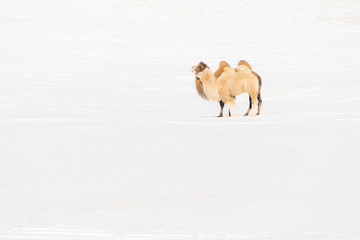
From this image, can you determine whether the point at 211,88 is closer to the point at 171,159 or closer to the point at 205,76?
the point at 205,76

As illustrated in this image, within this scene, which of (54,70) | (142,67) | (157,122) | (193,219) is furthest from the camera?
(142,67)

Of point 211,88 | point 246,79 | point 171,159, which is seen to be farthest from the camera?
point 211,88

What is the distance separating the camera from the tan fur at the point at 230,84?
5797 mm

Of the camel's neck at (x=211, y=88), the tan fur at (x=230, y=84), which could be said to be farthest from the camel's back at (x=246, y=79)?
the camel's neck at (x=211, y=88)

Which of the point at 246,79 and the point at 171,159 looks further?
the point at 246,79

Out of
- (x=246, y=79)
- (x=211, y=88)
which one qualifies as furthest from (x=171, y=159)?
(x=211, y=88)

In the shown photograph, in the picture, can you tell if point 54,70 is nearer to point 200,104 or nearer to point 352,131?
point 200,104

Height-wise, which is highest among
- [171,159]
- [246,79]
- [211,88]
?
[246,79]

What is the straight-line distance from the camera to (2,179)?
3492 mm

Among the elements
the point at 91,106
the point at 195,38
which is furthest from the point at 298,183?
the point at 195,38

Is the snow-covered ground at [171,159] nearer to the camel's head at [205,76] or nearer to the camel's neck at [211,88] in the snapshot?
the camel's neck at [211,88]

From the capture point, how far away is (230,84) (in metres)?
5.88

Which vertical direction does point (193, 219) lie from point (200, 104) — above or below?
above

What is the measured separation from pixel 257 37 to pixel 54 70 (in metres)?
7.61
